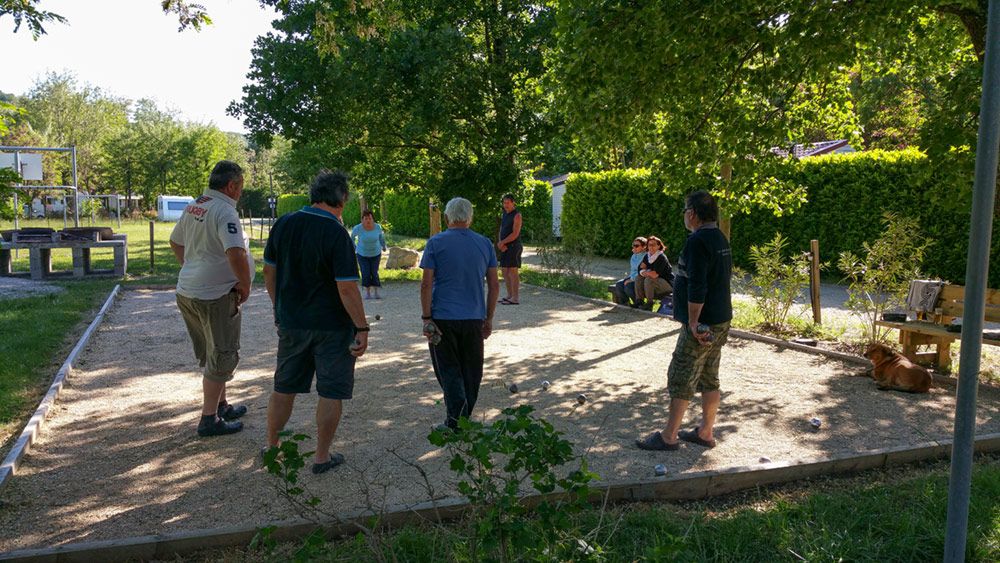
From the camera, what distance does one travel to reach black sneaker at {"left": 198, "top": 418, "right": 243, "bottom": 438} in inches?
223

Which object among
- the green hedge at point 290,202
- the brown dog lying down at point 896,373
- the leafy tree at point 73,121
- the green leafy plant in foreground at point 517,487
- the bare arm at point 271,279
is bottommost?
the brown dog lying down at point 896,373

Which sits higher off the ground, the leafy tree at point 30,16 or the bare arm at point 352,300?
the leafy tree at point 30,16

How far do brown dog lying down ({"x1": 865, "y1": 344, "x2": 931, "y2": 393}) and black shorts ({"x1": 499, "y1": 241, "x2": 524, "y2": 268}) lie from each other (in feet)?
22.4

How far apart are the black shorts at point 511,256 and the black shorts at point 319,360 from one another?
8.62m

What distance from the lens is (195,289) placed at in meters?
5.34

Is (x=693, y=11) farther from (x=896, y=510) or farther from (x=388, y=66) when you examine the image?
(x=388, y=66)

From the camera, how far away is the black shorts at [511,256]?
13242 mm

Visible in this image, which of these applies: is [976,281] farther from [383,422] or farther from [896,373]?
→ [896,373]

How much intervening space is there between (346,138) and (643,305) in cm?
838

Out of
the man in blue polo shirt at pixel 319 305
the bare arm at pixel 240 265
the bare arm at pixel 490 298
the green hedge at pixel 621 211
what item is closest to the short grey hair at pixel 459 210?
the bare arm at pixel 490 298

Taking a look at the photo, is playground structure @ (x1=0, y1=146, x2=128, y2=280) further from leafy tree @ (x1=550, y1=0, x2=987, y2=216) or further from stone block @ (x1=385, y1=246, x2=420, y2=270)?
leafy tree @ (x1=550, y1=0, x2=987, y2=216)

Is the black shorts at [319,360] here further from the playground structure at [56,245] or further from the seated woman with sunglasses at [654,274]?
the playground structure at [56,245]

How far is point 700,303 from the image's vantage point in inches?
197

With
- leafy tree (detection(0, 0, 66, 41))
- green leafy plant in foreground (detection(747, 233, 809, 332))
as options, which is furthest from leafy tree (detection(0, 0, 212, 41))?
green leafy plant in foreground (detection(747, 233, 809, 332))
